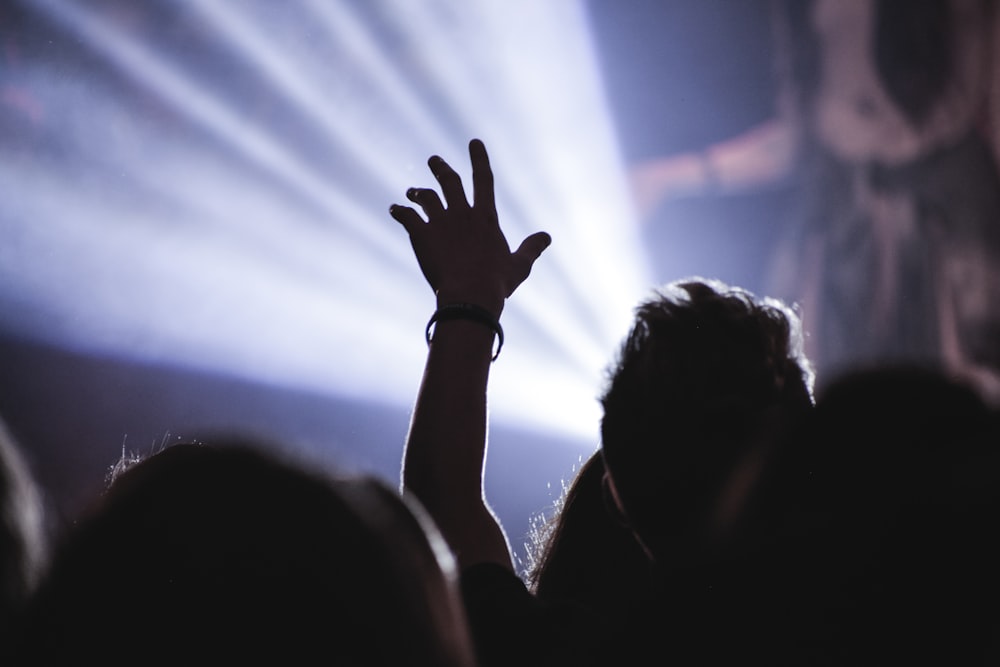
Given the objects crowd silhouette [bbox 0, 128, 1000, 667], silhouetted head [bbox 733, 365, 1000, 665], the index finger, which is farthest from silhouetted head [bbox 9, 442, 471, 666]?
the index finger

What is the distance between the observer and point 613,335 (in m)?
4.22

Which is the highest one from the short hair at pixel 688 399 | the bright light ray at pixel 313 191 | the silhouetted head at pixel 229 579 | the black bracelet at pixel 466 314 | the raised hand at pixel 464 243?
the bright light ray at pixel 313 191

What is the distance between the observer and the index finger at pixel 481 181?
35.9 inches

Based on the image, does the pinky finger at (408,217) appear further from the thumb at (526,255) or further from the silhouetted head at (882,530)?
the silhouetted head at (882,530)

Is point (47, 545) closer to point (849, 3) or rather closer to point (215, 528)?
point (215, 528)

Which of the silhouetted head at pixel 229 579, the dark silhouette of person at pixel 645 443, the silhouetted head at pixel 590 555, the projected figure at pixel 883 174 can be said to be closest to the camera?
the silhouetted head at pixel 229 579

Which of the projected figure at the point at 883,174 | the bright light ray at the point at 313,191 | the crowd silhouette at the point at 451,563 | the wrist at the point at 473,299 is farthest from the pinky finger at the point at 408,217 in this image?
the bright light ray at the point at 313,191

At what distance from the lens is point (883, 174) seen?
11.7ft

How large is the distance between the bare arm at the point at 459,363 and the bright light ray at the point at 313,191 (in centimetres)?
279

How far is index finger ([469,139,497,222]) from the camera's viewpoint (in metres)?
0.91

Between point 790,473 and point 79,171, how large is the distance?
3.49m

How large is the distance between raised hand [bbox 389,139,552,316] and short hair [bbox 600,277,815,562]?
214 mm

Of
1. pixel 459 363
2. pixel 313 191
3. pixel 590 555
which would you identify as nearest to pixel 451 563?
pixel 459 363

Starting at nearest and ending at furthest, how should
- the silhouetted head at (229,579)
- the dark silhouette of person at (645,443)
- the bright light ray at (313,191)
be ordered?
the silhouetted head at (229,579) < the dark silhouette of person at (645,443) < the bright light ray at (313,191)
